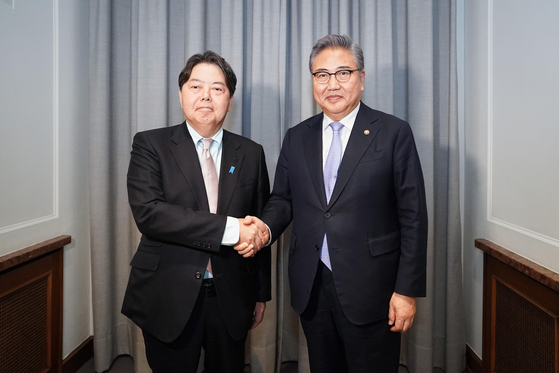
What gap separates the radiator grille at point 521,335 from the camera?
→ 138 cm

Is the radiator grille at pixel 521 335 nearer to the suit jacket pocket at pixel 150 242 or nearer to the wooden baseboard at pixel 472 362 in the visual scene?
the wooden baseboard at pixel 472 362

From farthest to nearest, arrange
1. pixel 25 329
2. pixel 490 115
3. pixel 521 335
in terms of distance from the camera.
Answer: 1. pixel 490 115
2. pixel 25 329
3. pixel 521 335

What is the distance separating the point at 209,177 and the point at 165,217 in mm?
253

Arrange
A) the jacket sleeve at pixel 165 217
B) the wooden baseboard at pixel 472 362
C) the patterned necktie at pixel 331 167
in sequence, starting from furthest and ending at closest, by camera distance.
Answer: the wooden baseboard at pixel 472 362 → the patterned necktie at pixel 331 167 → the jacket sleeve at pixel 165 217

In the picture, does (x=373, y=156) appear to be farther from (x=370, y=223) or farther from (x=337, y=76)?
(x=337, y=76)

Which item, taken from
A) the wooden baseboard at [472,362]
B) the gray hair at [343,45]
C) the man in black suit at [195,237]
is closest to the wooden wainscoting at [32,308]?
the man in black suit at [195,237]

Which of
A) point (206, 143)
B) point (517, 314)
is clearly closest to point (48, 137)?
point (206, 143)

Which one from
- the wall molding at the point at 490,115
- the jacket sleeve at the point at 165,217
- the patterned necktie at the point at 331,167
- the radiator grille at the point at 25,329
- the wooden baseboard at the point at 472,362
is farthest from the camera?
the wooden baseboard at the point at 472,362

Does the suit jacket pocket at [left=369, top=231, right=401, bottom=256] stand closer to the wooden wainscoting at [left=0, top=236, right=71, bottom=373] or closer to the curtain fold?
the curtain fold

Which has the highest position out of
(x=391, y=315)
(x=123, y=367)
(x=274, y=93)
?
(x=274, y=93)

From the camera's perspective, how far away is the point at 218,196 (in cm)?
137

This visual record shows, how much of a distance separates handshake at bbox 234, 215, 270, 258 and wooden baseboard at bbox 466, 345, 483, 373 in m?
1.61

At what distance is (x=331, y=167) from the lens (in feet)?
4.51

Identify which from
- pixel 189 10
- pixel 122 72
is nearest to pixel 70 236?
pixel 122 72
